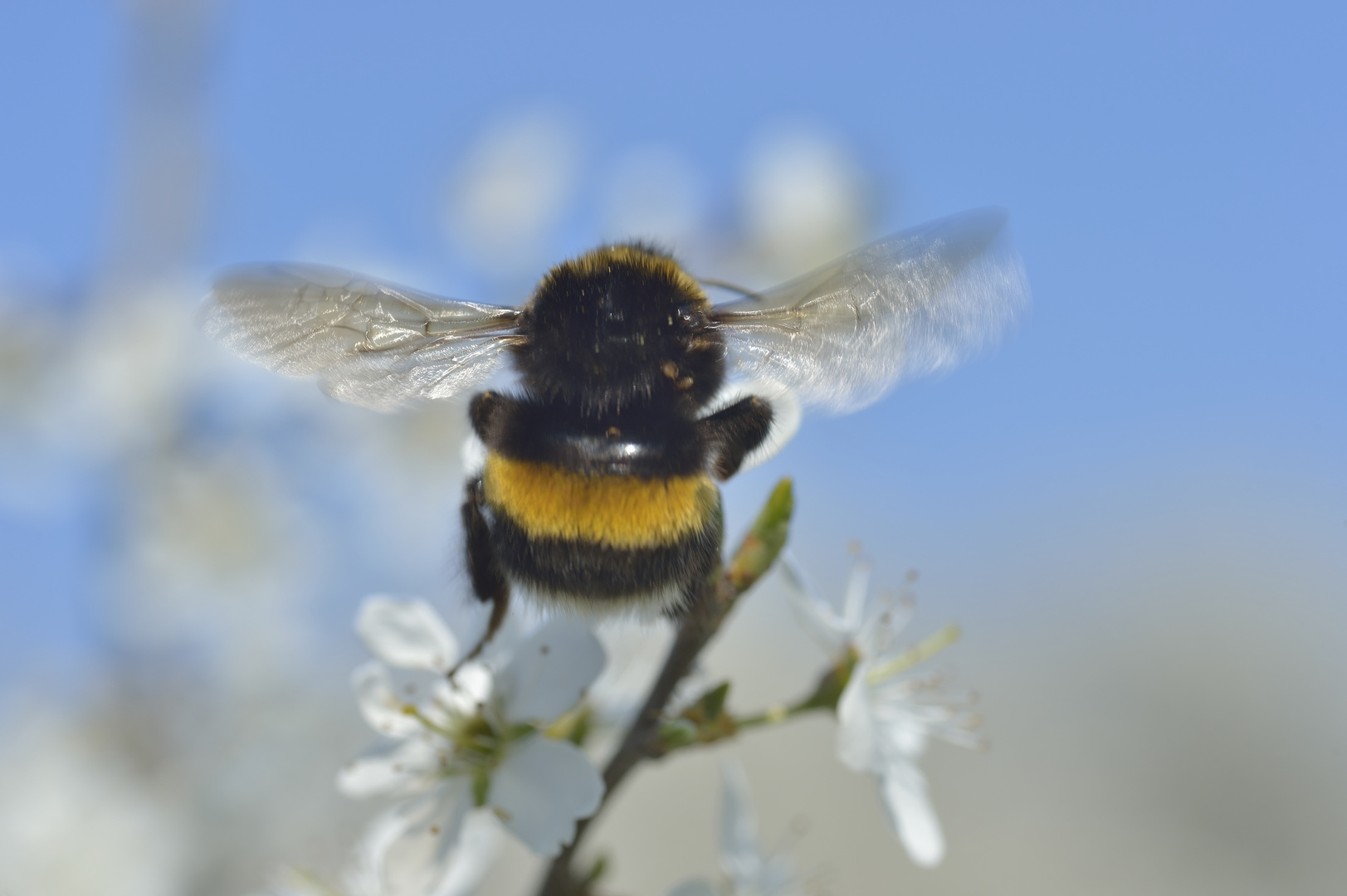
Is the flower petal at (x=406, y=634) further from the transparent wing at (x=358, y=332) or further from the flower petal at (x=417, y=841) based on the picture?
the transparent wing at (x=358, y=332)

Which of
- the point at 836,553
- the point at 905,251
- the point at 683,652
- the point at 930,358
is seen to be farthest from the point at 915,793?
the point at 836,553

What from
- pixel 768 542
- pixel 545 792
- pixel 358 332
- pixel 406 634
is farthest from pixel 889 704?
pixel 358 332

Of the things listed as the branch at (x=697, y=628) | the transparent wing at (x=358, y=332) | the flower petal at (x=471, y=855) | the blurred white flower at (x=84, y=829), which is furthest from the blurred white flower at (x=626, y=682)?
the blurred white flower at (x=84, y=829)

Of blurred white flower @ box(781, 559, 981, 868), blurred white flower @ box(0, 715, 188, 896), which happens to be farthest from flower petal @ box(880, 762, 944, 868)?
blurred white flower @ box(0, 715, 188, 896)

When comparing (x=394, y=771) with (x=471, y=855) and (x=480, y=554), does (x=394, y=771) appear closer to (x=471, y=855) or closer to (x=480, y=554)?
(x=471, y=855)

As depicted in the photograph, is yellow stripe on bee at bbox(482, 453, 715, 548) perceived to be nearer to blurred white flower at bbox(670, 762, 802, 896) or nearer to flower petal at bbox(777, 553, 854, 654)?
flower petal at bbox(777, 553, 854, 654)

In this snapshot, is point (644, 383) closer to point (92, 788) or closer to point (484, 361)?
point (484, 361)
